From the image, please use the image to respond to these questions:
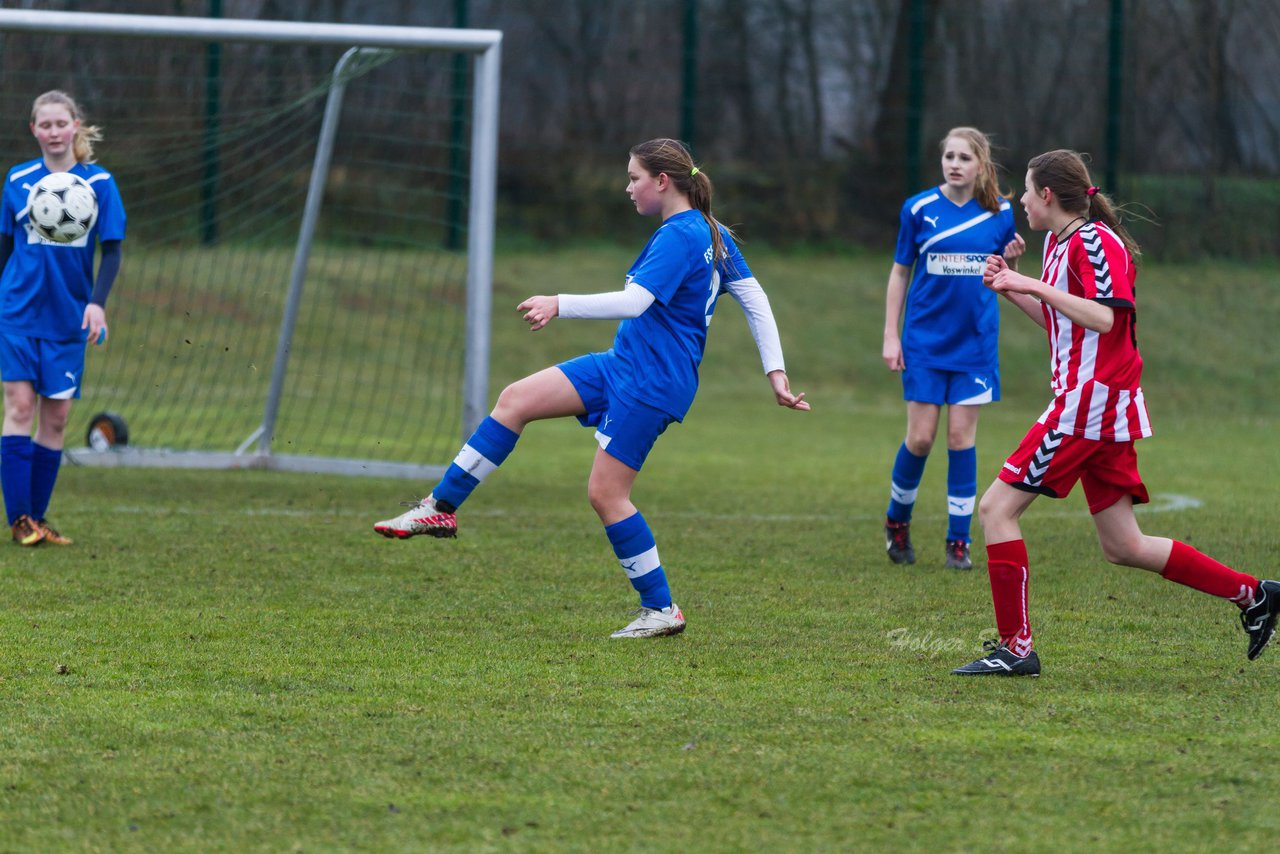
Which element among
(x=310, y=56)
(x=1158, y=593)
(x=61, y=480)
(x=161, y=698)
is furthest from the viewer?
(x=310, y=56)

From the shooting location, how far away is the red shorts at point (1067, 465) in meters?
4.51

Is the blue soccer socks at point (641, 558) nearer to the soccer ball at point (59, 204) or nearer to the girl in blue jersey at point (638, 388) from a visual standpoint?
the girl in blue jersey at point (638, 388)

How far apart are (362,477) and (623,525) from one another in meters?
4.84

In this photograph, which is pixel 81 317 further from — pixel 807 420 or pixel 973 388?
pixel 807 420

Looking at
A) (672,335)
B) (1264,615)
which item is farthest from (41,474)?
(1264,615)

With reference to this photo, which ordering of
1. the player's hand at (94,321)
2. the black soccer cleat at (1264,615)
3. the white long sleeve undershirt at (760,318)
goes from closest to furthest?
1. the black soccer cleat at (1264,615)
2. the white long sleeve undershirt at (760,318)
3. the player's hand at (94,321)

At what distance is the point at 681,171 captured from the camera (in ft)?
16.4

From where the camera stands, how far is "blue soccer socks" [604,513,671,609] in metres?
5.05

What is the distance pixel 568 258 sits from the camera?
62.0 feet

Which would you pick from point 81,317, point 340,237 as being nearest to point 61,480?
point 81,317

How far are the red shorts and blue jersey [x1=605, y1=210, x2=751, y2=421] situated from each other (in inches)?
41.7

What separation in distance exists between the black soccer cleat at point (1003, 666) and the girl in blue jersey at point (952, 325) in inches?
84.5

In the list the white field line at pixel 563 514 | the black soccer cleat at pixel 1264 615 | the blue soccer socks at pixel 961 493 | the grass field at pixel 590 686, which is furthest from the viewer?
the white field line at pixel 563 514

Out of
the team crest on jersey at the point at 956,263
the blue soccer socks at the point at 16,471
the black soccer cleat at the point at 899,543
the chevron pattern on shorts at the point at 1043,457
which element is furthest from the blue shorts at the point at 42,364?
the chevron pattern on shorts at the point at 1043,457
